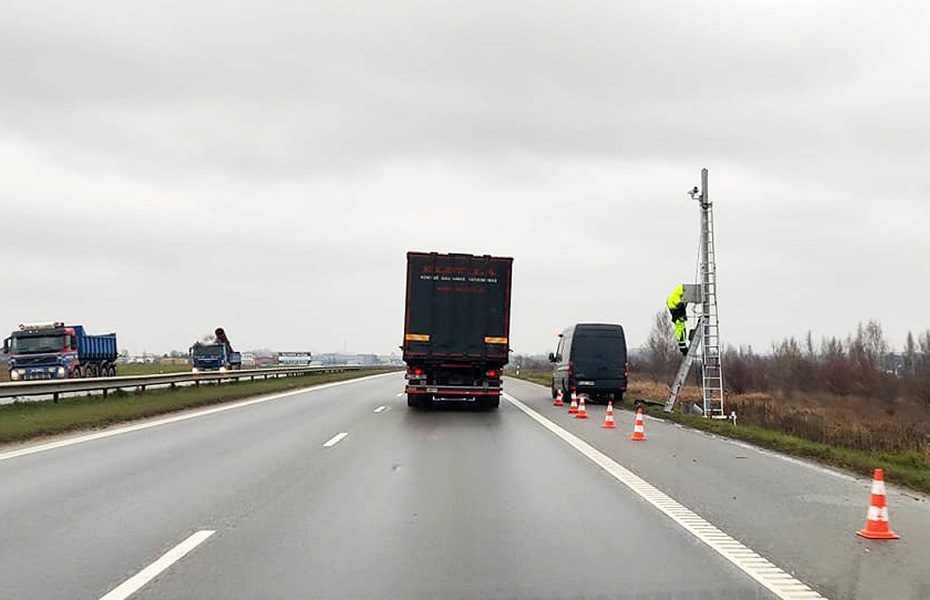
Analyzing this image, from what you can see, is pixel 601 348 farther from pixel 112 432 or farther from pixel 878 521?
pixel 878 521

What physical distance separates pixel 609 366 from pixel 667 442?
13498mm

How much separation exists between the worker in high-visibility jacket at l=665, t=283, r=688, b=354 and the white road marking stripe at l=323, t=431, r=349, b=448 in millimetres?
10923

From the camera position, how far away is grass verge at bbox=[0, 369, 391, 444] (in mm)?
16891

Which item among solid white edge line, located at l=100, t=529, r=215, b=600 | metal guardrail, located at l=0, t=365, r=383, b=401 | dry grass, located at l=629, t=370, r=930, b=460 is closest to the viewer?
solid white edge line, located at l=100, t=529, r=215, b=600

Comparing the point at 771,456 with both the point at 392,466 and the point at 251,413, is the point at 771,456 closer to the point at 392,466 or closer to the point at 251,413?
the point at 392,466

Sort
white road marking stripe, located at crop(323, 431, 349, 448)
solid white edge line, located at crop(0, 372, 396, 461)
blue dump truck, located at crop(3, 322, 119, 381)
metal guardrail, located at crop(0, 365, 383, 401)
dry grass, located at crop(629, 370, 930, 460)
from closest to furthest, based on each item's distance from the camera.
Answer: solid white edge line, located at crop(0, 372, 396, 461)
white road marking stripe, located at crop(323, 431, 349, 448)
dry grass, located at crop(629, 370, 930, 460)
metal guardrail, located at crop(0, 365, 383, 401)
blue dump truck, located at crop(3, 322, 119, 381)

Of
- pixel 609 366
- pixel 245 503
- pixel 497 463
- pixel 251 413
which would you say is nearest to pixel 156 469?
pixel 245 503

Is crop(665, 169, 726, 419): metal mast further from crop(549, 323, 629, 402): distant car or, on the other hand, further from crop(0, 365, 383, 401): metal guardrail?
crop(0, 365, 383, 401): metal guardrail

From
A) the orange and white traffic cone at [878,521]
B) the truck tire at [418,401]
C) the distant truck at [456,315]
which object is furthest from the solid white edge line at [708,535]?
the truck tire at [418,401]

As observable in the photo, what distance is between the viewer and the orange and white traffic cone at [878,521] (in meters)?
7.42

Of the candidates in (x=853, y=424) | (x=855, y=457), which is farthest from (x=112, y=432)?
(x=853, y=424)

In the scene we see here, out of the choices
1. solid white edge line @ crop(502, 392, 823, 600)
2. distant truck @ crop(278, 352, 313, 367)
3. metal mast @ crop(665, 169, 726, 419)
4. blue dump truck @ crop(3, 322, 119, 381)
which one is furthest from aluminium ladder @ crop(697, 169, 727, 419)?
distant truck @ crop(278, 352, 313, 367)

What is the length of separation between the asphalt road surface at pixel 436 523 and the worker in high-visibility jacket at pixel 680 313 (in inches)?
357

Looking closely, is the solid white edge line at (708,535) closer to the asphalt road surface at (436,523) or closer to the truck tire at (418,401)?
the asphalt road surface at (436,523)
